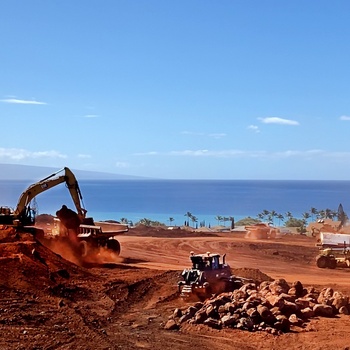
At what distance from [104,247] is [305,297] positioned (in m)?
15.0

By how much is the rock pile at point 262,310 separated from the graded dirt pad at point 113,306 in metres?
0.37

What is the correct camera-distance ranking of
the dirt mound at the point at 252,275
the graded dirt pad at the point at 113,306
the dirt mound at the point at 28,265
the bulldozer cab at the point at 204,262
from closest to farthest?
1. the graded dirt pad at the point at 113,306
2. the bulldozer cab at the point at 204,262
3. the dirt mound at the point at 28,265
4. the dirt mound at the point at 252,275

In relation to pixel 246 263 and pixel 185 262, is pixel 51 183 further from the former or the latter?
pixel 246 263

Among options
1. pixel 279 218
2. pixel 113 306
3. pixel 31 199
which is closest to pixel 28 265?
pixel 113 306

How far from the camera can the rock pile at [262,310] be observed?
17969mm

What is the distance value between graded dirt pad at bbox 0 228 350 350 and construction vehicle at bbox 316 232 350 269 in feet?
2.28

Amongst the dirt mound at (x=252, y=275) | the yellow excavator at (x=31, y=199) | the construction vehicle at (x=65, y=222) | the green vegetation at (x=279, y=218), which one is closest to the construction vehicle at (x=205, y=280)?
the dirt mound at (x=252, y=275)

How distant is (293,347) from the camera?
1614 cm

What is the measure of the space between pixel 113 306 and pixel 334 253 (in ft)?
61.2

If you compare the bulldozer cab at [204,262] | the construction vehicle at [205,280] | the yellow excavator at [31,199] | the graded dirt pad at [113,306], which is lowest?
the graded dirt pad at [113,306]

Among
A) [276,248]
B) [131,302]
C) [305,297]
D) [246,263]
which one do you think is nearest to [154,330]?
[131,302]

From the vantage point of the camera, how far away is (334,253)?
34.4 meters

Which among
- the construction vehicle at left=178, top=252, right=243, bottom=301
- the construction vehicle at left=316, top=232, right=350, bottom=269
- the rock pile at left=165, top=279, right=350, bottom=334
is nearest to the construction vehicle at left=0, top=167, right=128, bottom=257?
the construction vehicle at left=178, top=252, right=243, bottom=301

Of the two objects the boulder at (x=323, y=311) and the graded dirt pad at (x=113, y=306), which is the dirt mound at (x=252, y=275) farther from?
the boulder at (x=323, y=311)
